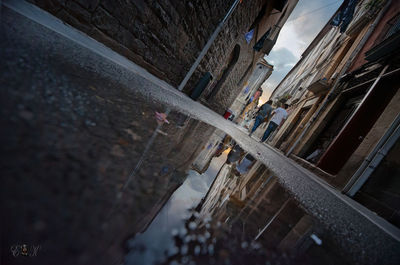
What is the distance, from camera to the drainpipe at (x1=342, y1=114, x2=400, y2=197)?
10.2ft

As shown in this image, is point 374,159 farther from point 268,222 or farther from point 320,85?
point 320,85

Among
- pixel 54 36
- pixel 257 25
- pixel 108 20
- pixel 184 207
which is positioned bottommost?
pixel 184 207

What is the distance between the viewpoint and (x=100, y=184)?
0.41 m

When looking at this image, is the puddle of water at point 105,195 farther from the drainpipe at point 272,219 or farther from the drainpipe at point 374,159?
the drainpipe at point 374,159

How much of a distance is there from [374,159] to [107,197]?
435 centimetres

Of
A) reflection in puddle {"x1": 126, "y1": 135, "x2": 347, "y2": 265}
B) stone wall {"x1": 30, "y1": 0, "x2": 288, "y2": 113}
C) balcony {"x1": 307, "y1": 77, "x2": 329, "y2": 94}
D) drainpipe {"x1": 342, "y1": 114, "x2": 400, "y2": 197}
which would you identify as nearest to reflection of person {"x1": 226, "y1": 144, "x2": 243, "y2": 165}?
reflection in puddle {"x1": 126, "y1": 135, "x2": 347, "y2": 265}

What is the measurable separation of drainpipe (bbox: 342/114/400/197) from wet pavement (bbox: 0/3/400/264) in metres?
2.77

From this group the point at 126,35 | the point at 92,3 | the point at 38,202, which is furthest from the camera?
the point at 126,35

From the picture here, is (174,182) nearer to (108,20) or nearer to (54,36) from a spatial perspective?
(54,36)

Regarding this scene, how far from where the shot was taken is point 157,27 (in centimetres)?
294

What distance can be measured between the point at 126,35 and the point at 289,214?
9.56 feet

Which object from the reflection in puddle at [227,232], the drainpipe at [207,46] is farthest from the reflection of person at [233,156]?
the drainpipe at [207,46]

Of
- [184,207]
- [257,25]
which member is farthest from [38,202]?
[257,25]

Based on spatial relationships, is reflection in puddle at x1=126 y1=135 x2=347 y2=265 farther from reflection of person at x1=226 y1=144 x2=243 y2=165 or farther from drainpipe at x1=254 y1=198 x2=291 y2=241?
reflection of person at x1=226 y1=144 x2=243 y2=165
